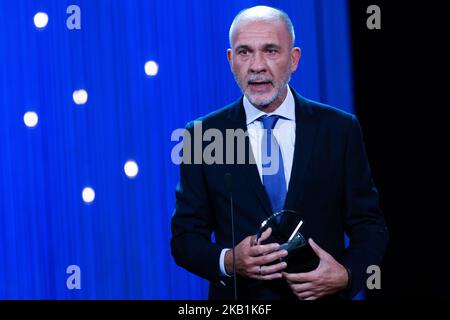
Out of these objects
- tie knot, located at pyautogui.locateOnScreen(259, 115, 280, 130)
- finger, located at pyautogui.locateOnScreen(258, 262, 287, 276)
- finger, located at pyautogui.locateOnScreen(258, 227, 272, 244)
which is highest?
tie knot, located at pyautogui.locateOnScreen(259, 115, 280, 130)

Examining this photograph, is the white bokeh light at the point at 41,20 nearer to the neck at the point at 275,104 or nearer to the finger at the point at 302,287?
the neck at the point at 275,104

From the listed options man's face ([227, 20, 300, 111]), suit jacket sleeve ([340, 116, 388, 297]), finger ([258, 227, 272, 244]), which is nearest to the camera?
finger ([258, 227, 272, 244])

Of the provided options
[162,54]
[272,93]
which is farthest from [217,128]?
[162,54]

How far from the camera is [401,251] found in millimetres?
2961

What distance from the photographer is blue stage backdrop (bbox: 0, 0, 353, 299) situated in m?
2.87

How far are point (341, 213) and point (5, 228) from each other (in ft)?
4.89

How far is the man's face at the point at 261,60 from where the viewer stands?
7.22 ft

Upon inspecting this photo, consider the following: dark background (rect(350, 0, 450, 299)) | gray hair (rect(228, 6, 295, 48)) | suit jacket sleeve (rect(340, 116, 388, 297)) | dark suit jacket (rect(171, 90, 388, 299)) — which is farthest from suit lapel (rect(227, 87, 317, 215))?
dark background (rect(350, 0, 450, 299))

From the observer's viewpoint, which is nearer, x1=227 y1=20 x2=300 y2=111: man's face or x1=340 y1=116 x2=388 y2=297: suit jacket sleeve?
x1=340 y1=116 x2=388 y2=297: suit jacket sleeve

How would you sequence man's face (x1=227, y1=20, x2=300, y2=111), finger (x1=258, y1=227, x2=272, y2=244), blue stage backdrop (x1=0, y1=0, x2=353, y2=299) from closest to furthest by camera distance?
finger (x1=258, y1=227, x2=272, y2=244) → man's face (x1=227, y1=20, x2=300, y2=111) → blue stage backdrop (x1=0, y1=0, x2=353, y2=299)

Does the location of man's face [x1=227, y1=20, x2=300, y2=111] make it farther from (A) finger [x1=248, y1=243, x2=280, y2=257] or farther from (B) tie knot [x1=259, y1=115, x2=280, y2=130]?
(A) finger [x1=248, y1=243, x2=280, y2=257]

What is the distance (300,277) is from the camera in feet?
6.56

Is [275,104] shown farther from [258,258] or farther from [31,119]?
[31,119]

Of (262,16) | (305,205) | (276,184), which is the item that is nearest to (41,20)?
(262,16)
